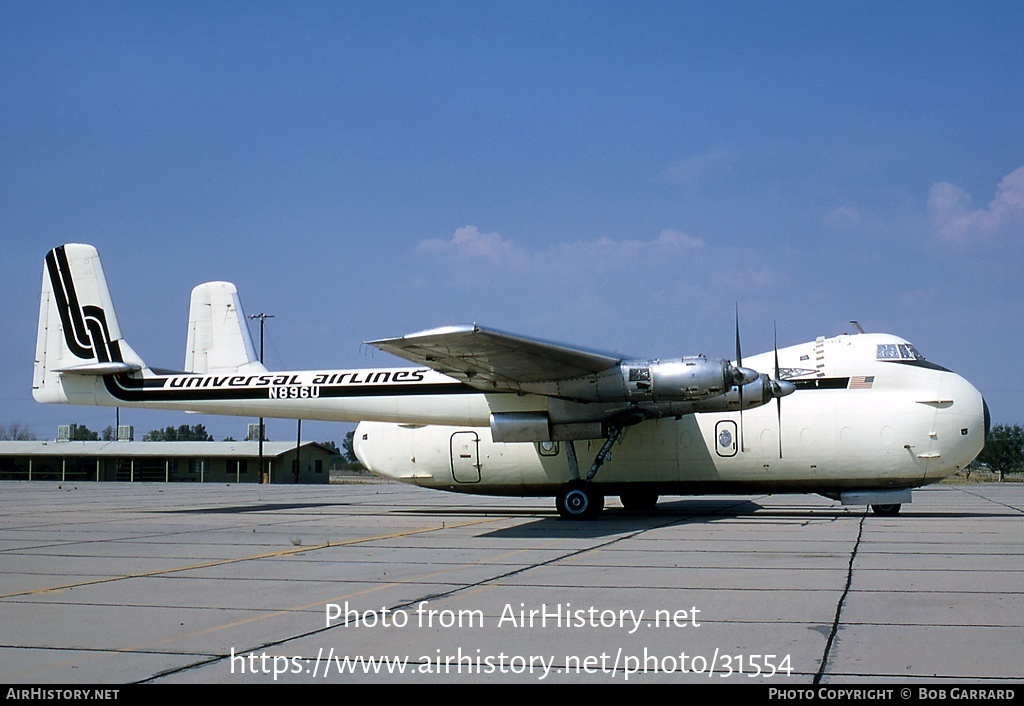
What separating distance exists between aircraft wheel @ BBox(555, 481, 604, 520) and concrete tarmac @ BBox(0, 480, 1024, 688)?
5.61ft

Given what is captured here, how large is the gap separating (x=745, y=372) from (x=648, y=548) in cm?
557

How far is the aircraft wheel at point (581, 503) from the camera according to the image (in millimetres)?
19969

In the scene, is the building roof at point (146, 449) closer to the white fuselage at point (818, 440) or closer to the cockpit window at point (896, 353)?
the white fuselage at point (818, 440)

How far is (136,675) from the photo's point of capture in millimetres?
6324

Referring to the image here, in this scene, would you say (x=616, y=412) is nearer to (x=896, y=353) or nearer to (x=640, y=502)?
(x=640, y=502)

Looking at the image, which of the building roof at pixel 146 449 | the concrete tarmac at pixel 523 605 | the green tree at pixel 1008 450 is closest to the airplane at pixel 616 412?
the concrete tarmac at pixel 523 605

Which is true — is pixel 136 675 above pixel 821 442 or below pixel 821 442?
below

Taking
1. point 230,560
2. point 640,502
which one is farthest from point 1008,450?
point 230,560

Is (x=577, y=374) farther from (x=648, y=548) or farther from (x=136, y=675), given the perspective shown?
(x=136, y=675)

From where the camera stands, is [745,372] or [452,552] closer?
[452,552]

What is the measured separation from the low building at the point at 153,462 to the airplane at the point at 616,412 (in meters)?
48.6

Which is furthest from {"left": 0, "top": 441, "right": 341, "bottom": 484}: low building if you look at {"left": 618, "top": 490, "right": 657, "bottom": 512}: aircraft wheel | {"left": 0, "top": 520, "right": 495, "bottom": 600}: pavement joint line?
{"left": 0, "top": 520, "right": 495, "bottom": 600}: pavement joint line
